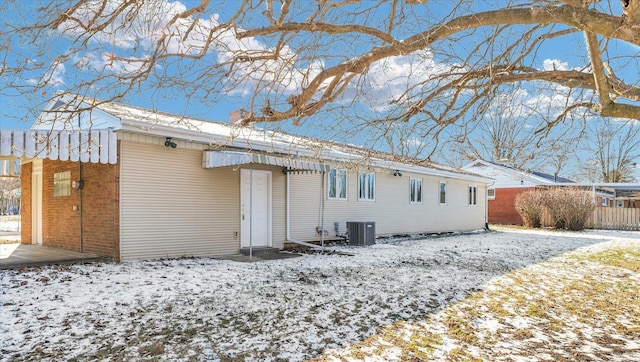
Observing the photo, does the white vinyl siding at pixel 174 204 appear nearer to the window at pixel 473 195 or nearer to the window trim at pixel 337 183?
the window trim at pixel 337 183

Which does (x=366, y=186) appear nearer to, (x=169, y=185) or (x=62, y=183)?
(x=169, y=185)

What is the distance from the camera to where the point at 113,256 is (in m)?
9.36

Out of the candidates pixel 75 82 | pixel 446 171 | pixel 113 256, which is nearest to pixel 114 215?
pixel 113 256

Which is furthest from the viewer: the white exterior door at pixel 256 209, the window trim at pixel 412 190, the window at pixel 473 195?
the window at pixel 473 195

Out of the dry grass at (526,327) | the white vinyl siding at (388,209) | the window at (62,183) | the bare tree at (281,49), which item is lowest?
the dry grass at (526,327)

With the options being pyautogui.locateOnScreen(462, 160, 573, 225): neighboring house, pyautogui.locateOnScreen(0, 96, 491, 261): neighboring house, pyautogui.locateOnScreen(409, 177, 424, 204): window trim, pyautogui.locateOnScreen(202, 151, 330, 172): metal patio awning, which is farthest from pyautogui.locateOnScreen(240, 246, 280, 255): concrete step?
pyautogui.locateOnScreen(462, 160, 573, 225): neighboring house

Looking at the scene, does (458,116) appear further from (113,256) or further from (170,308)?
(113,256)

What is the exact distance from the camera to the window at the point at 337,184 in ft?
49.0

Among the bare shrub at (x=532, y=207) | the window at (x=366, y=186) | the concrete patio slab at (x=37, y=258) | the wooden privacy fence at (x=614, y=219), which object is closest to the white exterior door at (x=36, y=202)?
the concrete patio slab at (x=37, y=258)

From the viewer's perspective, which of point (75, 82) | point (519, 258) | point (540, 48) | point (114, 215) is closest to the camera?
point (75, 82)

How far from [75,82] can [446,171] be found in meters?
17.6

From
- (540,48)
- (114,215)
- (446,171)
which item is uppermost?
(540,48)

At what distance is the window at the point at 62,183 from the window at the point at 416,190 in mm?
12802

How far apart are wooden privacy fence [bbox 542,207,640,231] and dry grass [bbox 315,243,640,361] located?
18.7 meters
